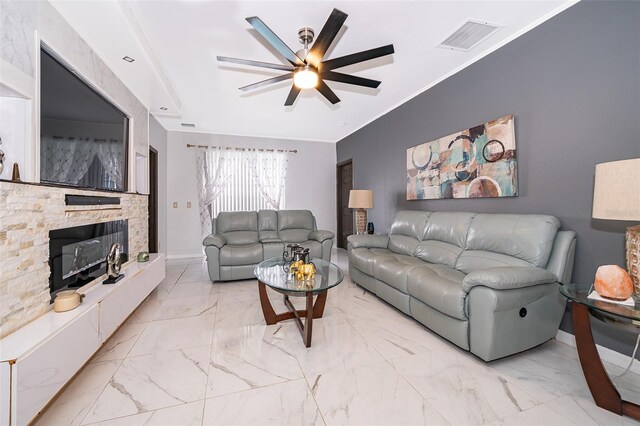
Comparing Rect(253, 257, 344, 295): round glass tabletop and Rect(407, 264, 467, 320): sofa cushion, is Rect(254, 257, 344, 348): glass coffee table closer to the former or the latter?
Rect(253, 257, 344, 295): round glass tabletop

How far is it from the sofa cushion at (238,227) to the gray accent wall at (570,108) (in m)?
3.18

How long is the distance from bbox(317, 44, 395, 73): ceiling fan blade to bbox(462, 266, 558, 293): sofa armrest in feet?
5.95

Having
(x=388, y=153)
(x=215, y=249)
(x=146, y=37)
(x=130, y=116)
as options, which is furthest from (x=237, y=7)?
(x=388, y=153)

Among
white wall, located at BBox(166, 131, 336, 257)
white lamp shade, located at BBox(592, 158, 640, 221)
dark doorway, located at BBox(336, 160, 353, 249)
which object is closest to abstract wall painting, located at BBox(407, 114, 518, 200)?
white lamp shade, located at BBox(592, 158, 640, 221)

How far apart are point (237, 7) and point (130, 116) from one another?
6.35 ft

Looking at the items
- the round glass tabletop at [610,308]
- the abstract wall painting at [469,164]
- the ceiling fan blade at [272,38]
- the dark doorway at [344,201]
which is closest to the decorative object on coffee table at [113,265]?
the ceiling fan blade at [272,38]

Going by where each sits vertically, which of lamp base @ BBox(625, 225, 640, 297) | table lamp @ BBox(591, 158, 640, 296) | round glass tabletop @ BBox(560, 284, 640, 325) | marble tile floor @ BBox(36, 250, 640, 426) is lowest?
marble tile floor @ BBox(36, 250, 640, 426)

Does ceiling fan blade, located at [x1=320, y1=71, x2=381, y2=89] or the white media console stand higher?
ceiling fan blade, located at [x1=320, y1=71, x2=381, y2=89]

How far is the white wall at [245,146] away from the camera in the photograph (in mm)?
5543

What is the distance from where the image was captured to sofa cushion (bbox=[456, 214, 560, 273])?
2.00 metres

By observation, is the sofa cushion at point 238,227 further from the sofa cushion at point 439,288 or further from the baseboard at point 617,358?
the baseboard at point 617,358

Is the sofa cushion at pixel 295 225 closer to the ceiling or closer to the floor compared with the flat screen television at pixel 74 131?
closer to the floor

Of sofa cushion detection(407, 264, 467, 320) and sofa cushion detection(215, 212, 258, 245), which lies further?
sofa cushion detection(215, 212, 258, 245)

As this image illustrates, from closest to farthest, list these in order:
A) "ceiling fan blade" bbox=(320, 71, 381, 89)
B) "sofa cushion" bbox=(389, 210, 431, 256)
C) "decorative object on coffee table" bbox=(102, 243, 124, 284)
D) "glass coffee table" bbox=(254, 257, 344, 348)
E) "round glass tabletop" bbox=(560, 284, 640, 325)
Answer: "round glass tabletop" bbox=(560, 284, 640, 325) < "glass coffee table" bbox=(254, 257, 344, 348) < "decorative object on coffee table" bbox=(102, 243, 124, 284) < "ceiling fan blade" bbox=(320, 71, 381, 89) < "sofa cushion" bbox=(389, 210, 431, 256)
